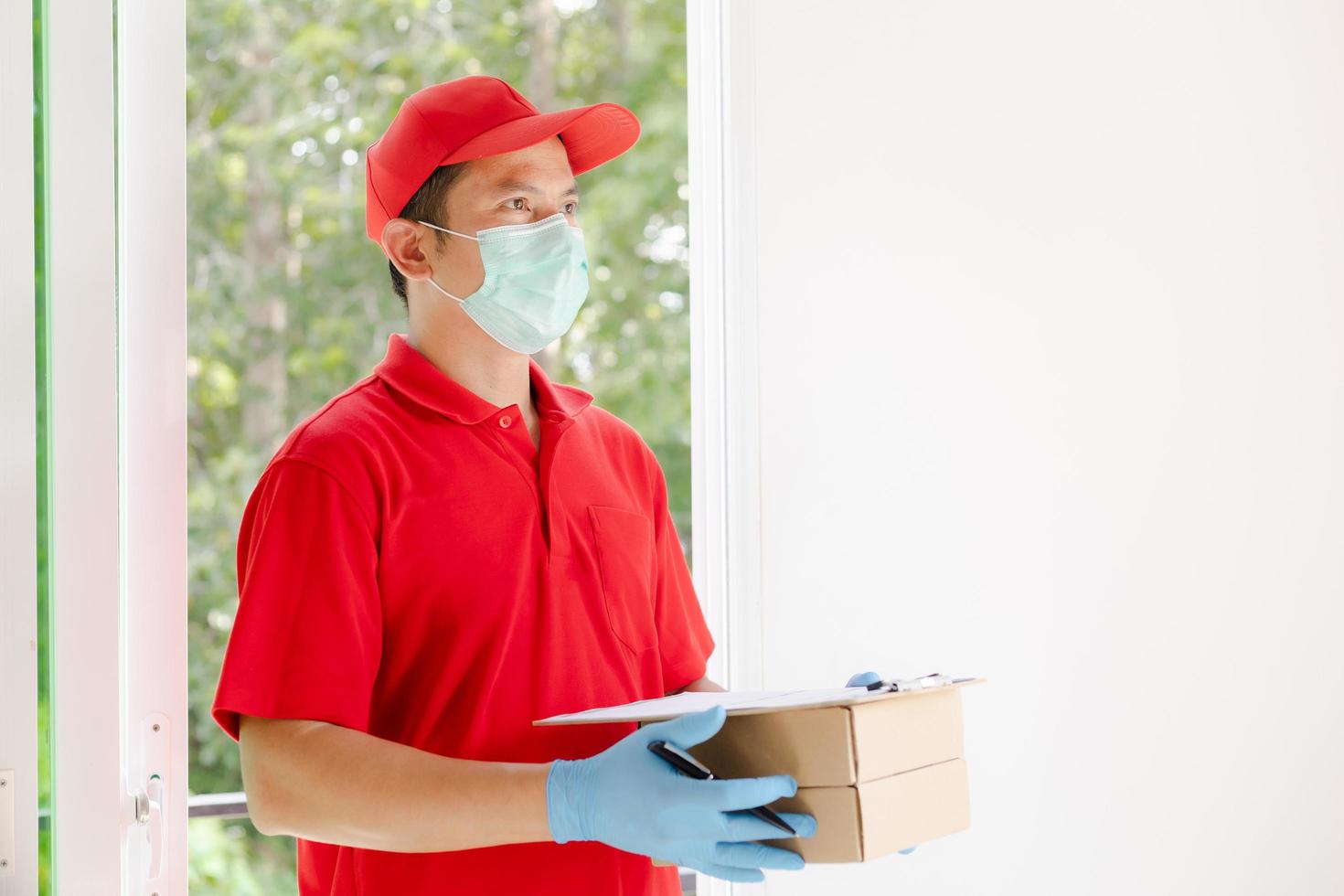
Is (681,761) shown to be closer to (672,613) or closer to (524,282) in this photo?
(672,613)

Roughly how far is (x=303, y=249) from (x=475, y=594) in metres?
2.14

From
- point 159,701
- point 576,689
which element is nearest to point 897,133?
point 576,689

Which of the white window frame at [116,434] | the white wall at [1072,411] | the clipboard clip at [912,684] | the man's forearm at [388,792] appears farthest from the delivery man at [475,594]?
the white wall at [1072,411]

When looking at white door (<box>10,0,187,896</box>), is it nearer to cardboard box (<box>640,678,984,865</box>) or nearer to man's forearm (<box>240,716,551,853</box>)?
man's forearm (<box>240,716,551,853</box>)

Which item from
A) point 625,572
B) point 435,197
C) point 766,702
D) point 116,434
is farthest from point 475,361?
point 766,702

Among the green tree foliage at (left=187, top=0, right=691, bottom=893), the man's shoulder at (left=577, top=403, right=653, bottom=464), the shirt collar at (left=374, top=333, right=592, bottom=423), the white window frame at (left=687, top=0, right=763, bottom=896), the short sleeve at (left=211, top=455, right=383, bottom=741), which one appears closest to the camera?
the short sleeve at (left=211, top=455, right=383, bottom=741)

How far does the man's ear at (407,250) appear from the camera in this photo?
48.2 inches

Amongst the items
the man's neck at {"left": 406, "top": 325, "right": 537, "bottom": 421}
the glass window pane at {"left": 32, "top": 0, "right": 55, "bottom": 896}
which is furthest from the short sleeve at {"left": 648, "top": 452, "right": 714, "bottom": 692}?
the glass window pane at {"left": 32, "top": 0, "right": 55, "bottom": 896}

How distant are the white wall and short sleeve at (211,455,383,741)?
2.46ft

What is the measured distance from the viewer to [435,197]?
4.00 feet

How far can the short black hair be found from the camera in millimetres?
1213

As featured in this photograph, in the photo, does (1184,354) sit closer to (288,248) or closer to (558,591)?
(558,591)

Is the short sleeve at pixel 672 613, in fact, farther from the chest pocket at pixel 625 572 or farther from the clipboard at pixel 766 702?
the clipboard at pixel 766 702

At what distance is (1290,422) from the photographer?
197cm
